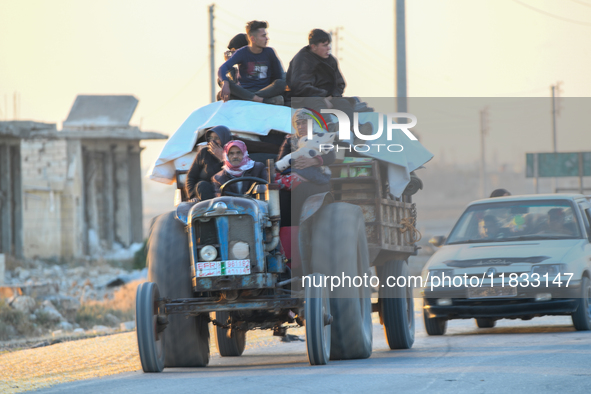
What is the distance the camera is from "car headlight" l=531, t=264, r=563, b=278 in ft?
37.0

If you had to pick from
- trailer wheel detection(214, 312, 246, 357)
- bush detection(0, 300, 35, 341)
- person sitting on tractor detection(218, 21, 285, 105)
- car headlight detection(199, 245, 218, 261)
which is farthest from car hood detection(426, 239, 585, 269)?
bush detection(0, 300, 35, 341)

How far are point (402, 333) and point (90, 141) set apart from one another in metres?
30.7

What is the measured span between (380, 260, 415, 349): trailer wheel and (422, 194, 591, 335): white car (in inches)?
35.3

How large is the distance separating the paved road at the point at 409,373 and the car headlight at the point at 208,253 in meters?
1.03

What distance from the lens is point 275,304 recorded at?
799 cm

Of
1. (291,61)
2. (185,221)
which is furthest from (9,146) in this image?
(185,221)

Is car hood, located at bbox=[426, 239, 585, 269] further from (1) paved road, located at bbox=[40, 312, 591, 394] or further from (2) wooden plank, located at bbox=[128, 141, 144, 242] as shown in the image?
(2) wooden plank, located at bbox=[128, 141, 144, 242]

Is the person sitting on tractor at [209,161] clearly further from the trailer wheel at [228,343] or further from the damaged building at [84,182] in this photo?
the damaged building at [84,182]

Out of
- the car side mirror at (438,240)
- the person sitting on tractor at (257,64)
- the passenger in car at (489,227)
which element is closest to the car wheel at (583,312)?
the passenger in car at (489,227)

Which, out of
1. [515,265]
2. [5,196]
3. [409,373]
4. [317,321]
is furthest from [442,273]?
[5,196]

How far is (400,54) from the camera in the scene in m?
20.1

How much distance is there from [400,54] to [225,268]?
1311cm

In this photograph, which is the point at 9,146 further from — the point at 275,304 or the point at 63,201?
the point at 275,304

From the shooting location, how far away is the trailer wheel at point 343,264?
866 centimetres
